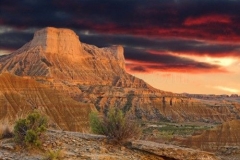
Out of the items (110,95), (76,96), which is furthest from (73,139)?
(110,95)

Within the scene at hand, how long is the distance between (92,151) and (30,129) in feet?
6.48

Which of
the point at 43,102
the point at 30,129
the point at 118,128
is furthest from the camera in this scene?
the point at 43,102

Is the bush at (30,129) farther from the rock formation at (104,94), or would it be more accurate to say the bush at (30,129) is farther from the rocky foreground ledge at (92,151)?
the rock formation at (104,94)

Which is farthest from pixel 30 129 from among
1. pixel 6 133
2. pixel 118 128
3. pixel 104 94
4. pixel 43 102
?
pixel 104 94

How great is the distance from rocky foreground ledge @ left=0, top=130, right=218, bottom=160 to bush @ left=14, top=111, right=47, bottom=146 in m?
0.27

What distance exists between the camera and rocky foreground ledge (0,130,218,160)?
1188cm

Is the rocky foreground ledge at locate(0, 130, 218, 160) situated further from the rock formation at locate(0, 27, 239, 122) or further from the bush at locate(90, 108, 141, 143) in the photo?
the rock formation at locate(0, 27, 239, 122)

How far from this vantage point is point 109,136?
1445 cm

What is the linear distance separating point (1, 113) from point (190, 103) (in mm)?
118802

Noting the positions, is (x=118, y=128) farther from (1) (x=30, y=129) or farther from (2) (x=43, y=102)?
(2) (x=43, y=102)

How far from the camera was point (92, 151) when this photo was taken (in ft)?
42.1

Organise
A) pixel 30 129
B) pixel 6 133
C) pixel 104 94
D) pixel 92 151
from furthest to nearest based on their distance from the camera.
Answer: pixel 104 94
pixel 6 133
pixel 92 151
pixel 30 129

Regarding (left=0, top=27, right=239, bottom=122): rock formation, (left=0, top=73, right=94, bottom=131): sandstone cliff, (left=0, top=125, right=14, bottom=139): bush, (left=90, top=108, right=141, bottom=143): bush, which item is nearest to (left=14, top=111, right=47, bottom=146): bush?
(left=0, top=125, right=14, bottom=139): bush

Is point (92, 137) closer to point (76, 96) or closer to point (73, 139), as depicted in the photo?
point (73, 139)
